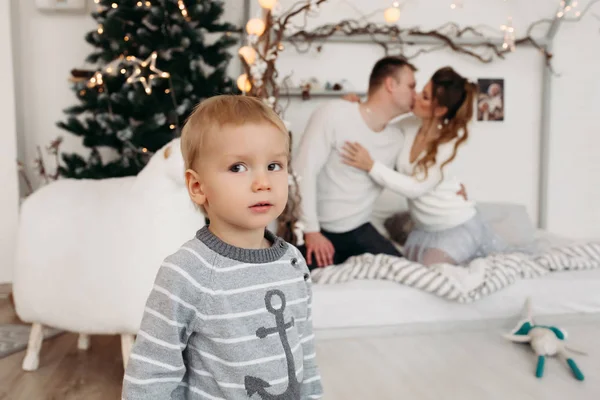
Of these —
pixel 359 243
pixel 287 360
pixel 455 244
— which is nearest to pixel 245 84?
pixel 359 243

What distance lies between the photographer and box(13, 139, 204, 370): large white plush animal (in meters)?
1.70

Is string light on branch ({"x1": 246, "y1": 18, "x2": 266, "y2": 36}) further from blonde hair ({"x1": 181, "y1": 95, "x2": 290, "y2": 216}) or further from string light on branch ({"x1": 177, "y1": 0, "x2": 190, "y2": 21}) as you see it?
blonde hair ({"x1": 181, "y1": 95, "x2": 290, "y2": 216})

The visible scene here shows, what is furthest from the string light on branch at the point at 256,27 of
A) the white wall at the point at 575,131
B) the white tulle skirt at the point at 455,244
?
the white wall at the point at 575,131

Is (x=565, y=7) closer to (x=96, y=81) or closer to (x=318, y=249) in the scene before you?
(x=318, y=249)

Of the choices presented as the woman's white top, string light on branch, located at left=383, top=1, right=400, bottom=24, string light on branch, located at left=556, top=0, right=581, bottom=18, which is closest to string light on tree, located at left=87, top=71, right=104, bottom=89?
the woman's white top

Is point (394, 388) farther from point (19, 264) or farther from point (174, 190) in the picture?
point (19, 264)

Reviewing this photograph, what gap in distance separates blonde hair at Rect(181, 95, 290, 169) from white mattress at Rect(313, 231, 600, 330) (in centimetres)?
136

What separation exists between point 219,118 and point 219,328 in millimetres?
323

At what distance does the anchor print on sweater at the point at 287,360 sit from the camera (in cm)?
89

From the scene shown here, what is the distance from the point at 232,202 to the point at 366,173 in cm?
170

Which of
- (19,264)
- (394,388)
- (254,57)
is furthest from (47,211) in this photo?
(394,388)

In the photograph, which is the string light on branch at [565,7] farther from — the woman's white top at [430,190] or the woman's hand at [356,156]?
the woman's hand at [356,156]

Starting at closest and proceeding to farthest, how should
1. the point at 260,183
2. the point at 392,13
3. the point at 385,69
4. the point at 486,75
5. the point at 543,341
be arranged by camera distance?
1. the point at 260,183
2. the point at 543,341
3. the point at 385,69
4. the point at 392,13
5. the point at 486,75

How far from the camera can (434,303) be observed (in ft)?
7.45
